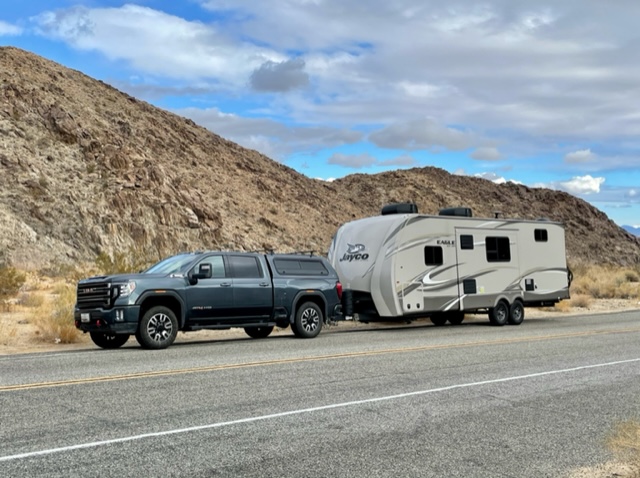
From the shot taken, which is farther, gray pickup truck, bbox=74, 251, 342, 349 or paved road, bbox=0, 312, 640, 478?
gray pickup truck, bbox=74, 251, 342, 349

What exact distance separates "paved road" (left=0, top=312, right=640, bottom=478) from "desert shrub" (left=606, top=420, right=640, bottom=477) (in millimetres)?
149

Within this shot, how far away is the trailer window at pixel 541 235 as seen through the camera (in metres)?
23.1

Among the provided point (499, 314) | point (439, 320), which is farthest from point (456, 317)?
point (499, 314)

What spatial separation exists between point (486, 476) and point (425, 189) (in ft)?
244

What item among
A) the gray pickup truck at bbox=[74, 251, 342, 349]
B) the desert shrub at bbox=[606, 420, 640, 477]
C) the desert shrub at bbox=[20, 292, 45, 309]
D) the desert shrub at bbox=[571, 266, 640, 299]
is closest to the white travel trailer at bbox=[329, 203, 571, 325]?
the gray pickup truck at bbox=[74, 251, 342, 349]

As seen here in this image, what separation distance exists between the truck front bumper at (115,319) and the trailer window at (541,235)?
13.3 m

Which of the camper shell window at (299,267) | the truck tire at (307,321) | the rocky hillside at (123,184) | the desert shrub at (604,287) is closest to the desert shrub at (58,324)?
the camper shell window at (299,267)

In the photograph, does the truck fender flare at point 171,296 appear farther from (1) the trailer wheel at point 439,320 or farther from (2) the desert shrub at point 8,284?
(2) the desert shrub at point 8,284

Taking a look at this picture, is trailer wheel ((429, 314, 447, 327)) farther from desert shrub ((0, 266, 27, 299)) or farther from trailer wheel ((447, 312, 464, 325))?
desert shrub ((0, 266, 27, 299))

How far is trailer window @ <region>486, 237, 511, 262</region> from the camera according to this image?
2180 cm

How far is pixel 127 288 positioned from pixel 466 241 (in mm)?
10288

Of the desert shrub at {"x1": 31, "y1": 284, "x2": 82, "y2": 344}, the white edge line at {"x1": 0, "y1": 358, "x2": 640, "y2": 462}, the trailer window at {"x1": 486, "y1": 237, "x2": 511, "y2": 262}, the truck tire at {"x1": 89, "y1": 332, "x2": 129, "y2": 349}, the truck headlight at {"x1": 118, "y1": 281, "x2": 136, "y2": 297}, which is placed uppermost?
the trailer window at {"x1": 486, "y1": 237, "x2": 511, "y2": 262}

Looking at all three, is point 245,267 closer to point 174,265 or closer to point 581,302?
point 174,265

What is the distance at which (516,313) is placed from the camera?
22547 millimetres
